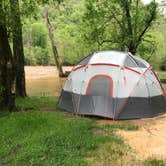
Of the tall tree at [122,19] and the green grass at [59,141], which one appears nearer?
the green grass at [59,141]

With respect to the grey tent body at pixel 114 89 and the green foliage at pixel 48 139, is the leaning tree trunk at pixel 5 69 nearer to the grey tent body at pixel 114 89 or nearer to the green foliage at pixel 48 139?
the green foliage at pixel 48 139

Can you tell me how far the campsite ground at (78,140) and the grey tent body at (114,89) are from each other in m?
0.41

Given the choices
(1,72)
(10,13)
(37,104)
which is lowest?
(37,104)

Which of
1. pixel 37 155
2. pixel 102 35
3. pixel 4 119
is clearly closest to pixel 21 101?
pixel 4 119

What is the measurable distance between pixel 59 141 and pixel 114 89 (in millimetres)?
2929

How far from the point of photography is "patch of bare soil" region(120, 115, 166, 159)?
5.80 metres

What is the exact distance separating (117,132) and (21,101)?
4.75 metres

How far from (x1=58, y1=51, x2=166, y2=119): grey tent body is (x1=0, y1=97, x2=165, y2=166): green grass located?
0.57m

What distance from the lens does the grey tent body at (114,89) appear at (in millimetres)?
8438

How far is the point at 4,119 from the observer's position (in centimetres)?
765

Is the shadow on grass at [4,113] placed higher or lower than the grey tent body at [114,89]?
lower

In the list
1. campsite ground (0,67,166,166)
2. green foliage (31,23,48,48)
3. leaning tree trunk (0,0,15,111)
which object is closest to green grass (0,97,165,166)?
campsite ground (0,67,166,166)

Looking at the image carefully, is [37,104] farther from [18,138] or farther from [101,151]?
[101,151]

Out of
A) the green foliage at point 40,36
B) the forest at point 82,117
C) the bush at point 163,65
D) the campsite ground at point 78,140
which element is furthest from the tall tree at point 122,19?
the green foliage at point 40,36
